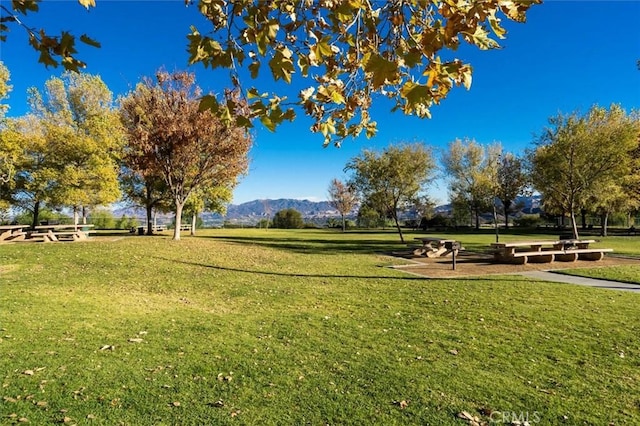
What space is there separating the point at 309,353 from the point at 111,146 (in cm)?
2406

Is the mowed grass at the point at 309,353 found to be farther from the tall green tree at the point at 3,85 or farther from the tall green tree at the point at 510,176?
the tall green tree at the point at 510,176

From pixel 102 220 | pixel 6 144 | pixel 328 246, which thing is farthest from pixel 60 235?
pixel 102 220

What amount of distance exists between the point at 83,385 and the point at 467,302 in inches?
285

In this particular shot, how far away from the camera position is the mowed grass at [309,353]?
141 inches

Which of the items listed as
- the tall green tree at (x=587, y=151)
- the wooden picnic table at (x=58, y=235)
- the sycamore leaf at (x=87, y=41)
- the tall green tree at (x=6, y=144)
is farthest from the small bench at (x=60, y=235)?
the tall green tree at (x=587, y=151)

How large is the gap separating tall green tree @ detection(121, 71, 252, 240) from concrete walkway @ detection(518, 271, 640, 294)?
15.1 meters

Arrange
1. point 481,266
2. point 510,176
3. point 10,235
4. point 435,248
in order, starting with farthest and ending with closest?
point 510,176 < point 435,248 < point 10,235 < point 481,266

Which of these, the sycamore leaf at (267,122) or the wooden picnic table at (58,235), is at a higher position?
the sycamore leaf at (267,122)

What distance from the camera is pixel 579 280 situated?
11461 mm

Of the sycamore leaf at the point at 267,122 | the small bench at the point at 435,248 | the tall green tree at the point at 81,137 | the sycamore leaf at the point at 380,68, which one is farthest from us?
the tall green tree at the point at 81,137

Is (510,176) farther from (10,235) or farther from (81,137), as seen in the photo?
(10,235)

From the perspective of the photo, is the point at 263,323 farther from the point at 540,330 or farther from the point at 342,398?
the point at 540,330

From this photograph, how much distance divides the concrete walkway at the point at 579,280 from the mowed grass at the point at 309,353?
966mm

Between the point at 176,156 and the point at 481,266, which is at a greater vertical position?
the point at 176,156
